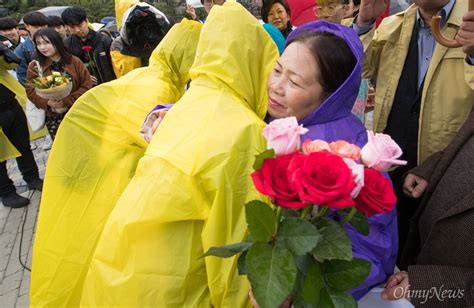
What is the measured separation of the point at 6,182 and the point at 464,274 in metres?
4.53

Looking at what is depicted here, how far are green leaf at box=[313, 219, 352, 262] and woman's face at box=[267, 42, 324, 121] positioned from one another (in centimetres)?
57

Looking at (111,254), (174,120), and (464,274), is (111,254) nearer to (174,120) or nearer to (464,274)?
(174,120)

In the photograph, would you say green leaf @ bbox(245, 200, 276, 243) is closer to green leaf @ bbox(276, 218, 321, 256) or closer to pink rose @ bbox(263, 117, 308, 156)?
green leaf @ bbox(276, 218, 321, 256)

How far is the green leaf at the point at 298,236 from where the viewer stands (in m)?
0.70

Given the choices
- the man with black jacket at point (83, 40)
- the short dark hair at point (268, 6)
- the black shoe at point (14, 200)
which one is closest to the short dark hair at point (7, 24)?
the man with black jacket at point (83, 40)

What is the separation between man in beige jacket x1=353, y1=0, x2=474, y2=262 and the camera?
1790mm

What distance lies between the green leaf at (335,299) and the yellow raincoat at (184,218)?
1.15 feet

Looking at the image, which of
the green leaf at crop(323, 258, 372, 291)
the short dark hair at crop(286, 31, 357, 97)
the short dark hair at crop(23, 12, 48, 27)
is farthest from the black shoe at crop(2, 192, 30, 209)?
the green leaf at crop(323, 258, 372, 291)

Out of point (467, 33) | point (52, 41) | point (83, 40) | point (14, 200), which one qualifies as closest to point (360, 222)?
point (467, 33)

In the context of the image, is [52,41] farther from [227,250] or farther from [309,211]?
[309,211]

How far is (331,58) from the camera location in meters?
1.21

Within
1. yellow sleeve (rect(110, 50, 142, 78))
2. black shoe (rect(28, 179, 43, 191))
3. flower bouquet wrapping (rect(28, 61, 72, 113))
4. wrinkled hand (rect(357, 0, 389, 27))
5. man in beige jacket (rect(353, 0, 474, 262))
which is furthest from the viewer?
black shoe (rect(28, 179, 43, 191))

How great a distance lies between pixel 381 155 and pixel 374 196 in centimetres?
9

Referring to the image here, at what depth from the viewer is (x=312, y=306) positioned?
2.59 ft
